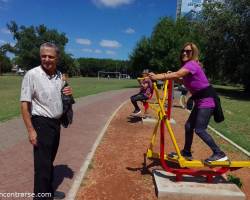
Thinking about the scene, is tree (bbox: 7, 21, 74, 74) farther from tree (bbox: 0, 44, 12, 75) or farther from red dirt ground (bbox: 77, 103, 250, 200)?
red dirt ground (bbox: 77, 103, 250, 200)

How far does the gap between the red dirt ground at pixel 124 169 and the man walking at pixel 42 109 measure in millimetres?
813

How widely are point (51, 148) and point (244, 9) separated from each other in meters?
32.6

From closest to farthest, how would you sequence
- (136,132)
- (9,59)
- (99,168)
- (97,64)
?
1. (99,168)
2. (136,132)
3. (9,59)
4. (97,64)

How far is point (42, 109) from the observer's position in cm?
405

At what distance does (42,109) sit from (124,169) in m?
2.41

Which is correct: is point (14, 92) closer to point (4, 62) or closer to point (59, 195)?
point (59, 195)

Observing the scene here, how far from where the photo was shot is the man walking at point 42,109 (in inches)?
155

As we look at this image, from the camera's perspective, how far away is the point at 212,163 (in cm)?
505

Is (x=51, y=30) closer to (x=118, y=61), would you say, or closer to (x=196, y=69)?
(x=118, y=61)

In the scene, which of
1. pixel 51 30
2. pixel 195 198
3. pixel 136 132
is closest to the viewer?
pixel 195 198

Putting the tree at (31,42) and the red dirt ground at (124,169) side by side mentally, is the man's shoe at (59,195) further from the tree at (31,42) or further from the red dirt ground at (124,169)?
the tree at (31,42)

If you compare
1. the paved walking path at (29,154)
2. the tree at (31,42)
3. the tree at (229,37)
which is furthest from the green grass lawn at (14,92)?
the tree at (31,42)

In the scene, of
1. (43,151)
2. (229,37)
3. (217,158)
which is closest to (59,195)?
(43,151)

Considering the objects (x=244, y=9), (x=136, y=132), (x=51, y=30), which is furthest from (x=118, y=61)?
(x=136, y=132)
